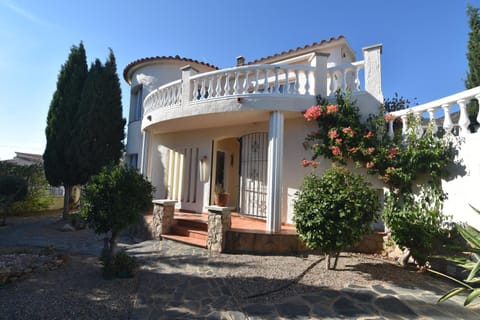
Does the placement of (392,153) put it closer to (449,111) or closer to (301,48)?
(449,111)

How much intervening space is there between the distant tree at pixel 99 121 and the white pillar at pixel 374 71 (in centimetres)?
1099

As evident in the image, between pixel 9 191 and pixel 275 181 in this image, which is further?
pixel 9 191

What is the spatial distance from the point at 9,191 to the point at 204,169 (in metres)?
9.61

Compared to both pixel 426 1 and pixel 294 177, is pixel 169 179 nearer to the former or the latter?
pixel 294 177

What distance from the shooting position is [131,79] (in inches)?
553

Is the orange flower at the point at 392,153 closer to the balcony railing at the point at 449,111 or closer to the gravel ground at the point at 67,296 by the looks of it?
the balcony railing at the point at 449,111

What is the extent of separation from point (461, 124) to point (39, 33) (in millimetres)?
10682

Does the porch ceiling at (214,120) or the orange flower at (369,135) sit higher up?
the porch ceiling at (214,120)

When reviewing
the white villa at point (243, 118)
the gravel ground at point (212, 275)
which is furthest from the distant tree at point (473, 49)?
the gravel ground at point (212, 275)

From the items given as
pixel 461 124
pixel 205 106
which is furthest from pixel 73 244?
pixel 461 124

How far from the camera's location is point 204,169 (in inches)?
393

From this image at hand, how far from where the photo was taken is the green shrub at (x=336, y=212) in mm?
4652

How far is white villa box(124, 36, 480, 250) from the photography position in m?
6.80

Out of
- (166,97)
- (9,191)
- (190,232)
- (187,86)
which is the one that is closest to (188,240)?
(190,232)
